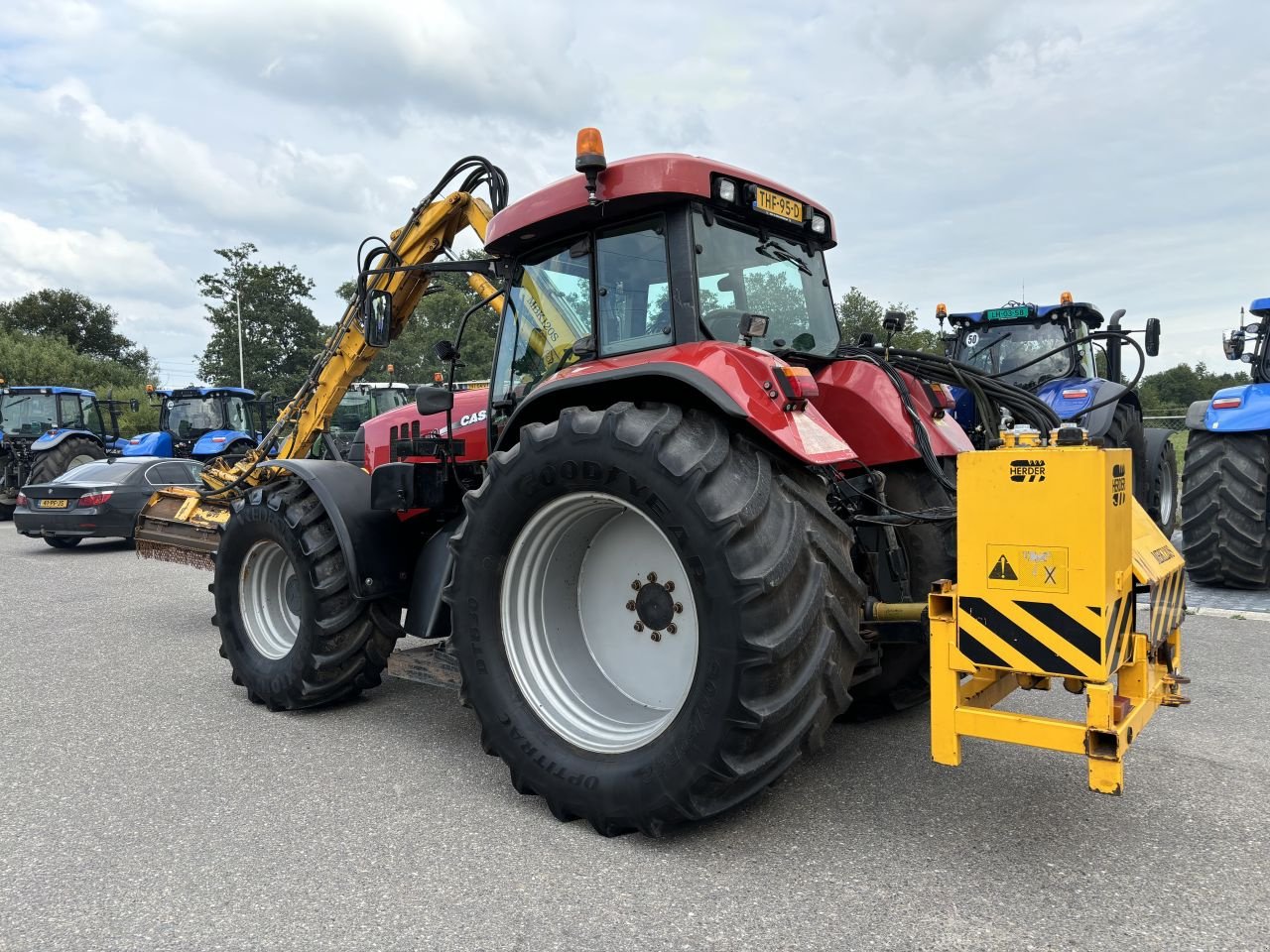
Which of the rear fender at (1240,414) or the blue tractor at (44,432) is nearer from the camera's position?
the rear fender at (1240,414)

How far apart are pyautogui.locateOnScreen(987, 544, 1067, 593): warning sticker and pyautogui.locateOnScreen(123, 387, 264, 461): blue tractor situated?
1566 cm

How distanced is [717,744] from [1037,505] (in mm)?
1174

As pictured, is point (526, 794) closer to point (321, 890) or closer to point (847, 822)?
point (321, 890)

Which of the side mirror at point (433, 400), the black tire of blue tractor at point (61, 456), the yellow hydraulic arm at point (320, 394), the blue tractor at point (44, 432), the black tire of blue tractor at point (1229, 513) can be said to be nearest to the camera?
the side mirror at point (433, 400)

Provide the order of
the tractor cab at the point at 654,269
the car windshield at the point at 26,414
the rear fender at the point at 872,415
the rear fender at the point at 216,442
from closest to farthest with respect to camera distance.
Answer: the tractor cab at the point at 654,269 → the rear fender at the point at 872,415 → the rear fender at the point at 216,442 → the car windshield at the point at 26,414

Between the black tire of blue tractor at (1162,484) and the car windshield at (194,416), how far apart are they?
15166 mm

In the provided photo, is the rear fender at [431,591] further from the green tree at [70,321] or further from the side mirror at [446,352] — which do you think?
the green tree at [70,321]

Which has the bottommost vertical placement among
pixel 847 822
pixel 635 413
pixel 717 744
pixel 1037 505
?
pixel 847 822

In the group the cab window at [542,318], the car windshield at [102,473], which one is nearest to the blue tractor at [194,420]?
the car windshield at [102,473]

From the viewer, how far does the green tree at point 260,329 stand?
4684cm

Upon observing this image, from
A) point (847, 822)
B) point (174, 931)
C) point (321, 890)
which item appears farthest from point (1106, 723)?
point (174, 931)

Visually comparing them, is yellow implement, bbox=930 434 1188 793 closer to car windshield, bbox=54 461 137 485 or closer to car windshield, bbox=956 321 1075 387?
car windshield, bbox=956 321 1075 387

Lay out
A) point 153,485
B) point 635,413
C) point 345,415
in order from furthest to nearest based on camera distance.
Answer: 1. point 345,415
2. point 153,485
3. point 635,413

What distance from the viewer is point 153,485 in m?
12.2
